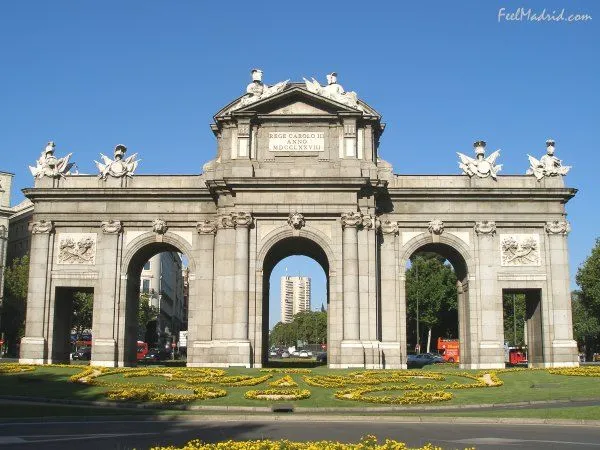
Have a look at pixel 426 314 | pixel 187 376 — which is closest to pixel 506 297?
pixel 426 314

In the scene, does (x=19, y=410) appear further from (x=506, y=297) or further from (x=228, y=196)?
(x=506, y=297)

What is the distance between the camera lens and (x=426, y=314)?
327 ft

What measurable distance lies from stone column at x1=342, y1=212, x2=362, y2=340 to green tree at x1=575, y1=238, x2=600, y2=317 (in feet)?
158

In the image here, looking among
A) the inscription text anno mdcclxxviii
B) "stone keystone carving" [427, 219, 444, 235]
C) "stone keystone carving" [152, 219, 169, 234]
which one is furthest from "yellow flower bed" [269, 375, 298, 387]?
"stone keystone carving" [427, 219, 444, 235]

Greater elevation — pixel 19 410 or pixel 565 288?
pixel 565 288

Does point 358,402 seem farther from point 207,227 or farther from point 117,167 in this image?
point 117,167

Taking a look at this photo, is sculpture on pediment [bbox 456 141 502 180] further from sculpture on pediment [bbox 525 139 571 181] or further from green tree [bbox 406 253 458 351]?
green tree [bbox 406 253 458 351]

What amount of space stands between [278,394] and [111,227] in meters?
23.3

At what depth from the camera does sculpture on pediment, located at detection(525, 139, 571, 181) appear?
50469mm

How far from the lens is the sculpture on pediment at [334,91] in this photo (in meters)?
49.2

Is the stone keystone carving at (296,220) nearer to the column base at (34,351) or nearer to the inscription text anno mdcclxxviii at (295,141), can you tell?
the inscription text anno mdcclxxviii at (295,141)

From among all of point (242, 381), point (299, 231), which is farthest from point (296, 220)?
point (242, 381)

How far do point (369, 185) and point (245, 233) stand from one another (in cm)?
892

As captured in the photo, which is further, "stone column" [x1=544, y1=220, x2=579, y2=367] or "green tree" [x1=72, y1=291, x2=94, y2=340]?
"green tree" [x1=72, y1=291, x2=94, y2=340]
